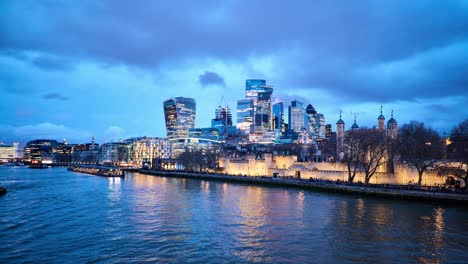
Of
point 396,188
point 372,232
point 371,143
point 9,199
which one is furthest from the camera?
point 371,143

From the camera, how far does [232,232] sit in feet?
93.7

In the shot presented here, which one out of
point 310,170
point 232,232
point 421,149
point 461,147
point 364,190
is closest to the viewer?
point 232,232

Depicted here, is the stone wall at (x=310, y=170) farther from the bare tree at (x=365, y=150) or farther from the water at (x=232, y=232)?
the water at (x=232, y=232)

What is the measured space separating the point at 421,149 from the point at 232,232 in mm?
34919

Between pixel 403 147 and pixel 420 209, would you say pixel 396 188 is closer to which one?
pixel 403 147

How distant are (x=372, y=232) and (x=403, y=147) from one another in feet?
99.1

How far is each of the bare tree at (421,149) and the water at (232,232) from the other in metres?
9.93

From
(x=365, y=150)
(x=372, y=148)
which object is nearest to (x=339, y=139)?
(x=365, y=150)

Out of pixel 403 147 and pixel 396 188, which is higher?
pixel 403 147

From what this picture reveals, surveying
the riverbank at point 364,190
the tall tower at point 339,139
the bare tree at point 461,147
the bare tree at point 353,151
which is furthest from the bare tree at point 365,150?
the bare tree at point 461,147

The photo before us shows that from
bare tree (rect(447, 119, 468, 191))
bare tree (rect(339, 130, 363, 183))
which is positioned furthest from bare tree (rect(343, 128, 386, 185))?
bare tree (rect(447, 119, 468, 191))

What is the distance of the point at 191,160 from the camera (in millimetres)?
116625

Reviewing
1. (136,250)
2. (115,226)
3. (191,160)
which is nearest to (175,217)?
(115,226)

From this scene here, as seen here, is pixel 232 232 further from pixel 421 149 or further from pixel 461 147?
pixel 421 149
